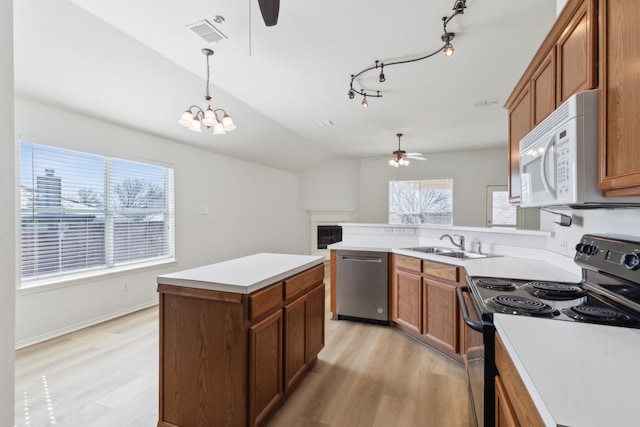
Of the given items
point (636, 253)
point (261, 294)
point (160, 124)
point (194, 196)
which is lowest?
point (261, 294)

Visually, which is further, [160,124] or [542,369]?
[160,124]

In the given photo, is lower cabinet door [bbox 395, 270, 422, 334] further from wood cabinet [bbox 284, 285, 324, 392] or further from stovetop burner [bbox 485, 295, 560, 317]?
stovetop burner [bbox 485, 295, 560, 317]

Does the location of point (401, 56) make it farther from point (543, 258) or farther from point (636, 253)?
point (636, 253)

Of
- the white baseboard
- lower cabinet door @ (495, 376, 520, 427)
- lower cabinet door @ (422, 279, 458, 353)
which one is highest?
lower cabinet door @ (495, 376, 520, 427)

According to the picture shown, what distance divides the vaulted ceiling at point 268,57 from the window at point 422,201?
9.08 ft

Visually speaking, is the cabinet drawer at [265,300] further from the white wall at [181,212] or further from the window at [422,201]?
the window at [422,201]

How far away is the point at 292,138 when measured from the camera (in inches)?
223

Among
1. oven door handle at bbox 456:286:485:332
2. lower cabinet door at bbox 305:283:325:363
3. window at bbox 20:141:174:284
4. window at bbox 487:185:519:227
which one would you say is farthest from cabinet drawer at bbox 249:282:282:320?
window at bbox 487:185:519:227

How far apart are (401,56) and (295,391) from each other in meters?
3.02

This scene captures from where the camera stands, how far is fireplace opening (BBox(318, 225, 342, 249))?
25.9ft

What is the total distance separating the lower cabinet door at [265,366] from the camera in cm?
154

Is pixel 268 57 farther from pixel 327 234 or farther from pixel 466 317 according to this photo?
pixel 327 234

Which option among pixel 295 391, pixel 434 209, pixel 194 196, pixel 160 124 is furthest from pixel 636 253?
pixel 434 209

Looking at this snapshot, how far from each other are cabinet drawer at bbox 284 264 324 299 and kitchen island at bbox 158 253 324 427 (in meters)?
0.11
